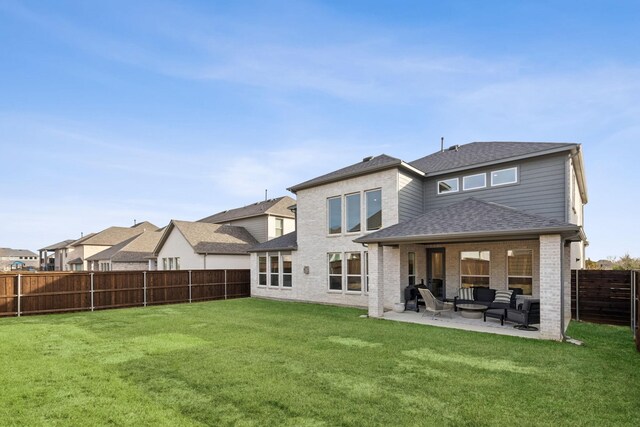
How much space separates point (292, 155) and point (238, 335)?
14754 millimetres

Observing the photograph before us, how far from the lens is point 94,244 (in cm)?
4256

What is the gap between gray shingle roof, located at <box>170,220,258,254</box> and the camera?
2305 cm

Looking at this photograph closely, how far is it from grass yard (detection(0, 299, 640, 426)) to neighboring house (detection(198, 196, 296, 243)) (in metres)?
16.8

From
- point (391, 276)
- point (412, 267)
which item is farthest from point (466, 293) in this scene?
point (391, 276)

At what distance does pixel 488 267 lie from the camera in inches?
530

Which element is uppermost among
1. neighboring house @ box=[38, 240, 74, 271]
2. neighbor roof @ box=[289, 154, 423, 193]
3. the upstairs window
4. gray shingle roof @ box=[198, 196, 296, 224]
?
neighbor roof @ box=[289, 154, 423, 193]

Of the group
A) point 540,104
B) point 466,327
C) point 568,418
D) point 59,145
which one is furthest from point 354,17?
point 59,145

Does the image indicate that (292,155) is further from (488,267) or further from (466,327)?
(466,327)

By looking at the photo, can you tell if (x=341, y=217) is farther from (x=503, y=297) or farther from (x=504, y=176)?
(x=503, y=297)

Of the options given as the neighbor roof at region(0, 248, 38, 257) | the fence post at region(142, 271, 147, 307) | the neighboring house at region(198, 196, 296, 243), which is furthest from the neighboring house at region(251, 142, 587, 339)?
the neighbor roof at region(0, 248, 38, 257)

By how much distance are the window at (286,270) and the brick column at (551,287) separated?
12.3 meters

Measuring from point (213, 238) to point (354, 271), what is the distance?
1311 cm

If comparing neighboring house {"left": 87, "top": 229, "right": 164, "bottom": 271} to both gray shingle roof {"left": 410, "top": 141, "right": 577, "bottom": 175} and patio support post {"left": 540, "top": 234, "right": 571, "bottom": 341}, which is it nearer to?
gray shingle roof {"left": 410, "top": 141, "right": 577, "bottom": 175}

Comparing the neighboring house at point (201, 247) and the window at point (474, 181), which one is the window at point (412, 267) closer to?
the window at point (474, 181)
